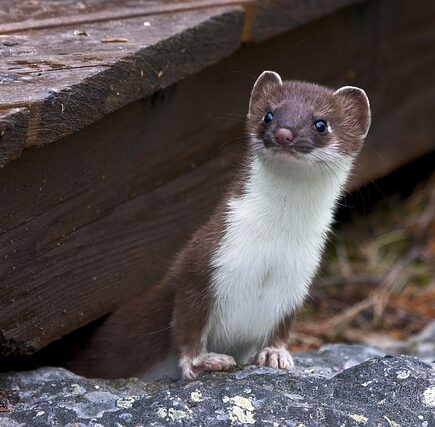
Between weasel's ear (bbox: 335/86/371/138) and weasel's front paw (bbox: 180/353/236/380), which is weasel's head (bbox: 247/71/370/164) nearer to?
weasel's ear (bbox: 335/86/371/138)

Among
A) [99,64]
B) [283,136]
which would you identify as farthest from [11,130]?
[283,136]

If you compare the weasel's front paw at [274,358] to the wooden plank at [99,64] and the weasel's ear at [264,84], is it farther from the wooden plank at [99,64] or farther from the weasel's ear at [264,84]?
the wooden plank at [99,64]

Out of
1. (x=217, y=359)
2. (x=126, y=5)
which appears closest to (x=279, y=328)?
(x=217, y=359)

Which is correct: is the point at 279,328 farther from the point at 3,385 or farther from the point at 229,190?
the point at 3,385

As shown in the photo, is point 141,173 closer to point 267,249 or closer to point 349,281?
point 267,249

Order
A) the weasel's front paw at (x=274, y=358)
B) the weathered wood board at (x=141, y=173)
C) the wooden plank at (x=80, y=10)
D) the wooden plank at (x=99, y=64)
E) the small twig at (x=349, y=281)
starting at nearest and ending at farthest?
the wooden plank at (x=99, y=64), the weathered wood board at (x=141, y=173), the weasel's front paw at (x=274, y=358), the wooden plank at (x=80, y=10), the small twig at (x=349, y=281)

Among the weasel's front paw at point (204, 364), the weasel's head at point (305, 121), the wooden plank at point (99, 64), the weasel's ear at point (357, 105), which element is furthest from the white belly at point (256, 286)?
the wooden plank at point (99, 64)

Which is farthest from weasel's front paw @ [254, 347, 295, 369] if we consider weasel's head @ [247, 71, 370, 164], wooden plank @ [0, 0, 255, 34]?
wooden plank @ [0, 0, 255, 34]
